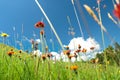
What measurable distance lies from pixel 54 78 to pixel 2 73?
0.60 meters

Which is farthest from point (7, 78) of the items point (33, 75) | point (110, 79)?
point (110, 79)

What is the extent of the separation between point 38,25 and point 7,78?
42.1 inches

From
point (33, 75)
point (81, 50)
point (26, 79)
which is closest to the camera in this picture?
point (26, 79)

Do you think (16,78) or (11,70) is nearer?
(16,78)

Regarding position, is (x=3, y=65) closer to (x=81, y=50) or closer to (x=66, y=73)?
(x=66, y=73)

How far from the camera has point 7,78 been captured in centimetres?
270

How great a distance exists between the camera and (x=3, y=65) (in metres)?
3.29

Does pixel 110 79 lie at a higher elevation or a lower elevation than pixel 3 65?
lower

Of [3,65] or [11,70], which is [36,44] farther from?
[3,65]

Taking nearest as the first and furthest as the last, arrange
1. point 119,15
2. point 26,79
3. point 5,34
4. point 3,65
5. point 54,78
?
point 119,15, point 26,79, point 54,78, point 3,65, point 5,34

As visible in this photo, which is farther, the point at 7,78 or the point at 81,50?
the point at 81,50

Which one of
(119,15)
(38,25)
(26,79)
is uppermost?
(38,25)

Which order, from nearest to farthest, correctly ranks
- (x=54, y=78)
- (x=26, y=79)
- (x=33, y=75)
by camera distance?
(x=26, y=79), (x=33, y=75), (x=54, y=78)

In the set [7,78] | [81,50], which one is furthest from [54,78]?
[81,50]
